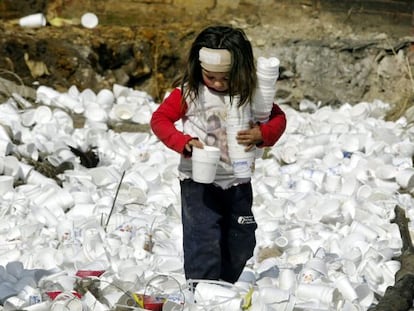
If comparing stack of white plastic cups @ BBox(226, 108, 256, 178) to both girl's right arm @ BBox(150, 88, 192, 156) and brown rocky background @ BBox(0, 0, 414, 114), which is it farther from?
brown rocky background @ BBox(0, 0, 414, 114)

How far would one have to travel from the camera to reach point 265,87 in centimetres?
330

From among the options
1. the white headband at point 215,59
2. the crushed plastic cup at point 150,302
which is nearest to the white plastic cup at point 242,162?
the white headband at point 215,59

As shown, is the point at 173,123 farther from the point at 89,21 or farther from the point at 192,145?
the point at 89,21

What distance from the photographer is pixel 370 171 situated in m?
5.67

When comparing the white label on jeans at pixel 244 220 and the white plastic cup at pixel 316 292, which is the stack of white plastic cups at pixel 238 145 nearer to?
the white label on jeans at pixel 244 220

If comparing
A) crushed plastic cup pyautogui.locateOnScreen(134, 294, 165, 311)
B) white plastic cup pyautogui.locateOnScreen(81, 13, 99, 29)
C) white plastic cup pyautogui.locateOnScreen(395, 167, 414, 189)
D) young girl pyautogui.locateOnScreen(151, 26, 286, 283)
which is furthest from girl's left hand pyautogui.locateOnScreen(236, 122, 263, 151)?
white plastic cup pyautogui.locateOnScreen(81, 13, 99, 29)

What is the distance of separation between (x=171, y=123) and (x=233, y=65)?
1.03ft

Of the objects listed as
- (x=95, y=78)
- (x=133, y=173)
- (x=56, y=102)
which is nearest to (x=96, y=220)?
(x=133, y=173)

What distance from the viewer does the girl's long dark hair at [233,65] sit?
3.25m

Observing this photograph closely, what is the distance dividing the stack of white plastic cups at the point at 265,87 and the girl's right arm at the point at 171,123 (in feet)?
0.89

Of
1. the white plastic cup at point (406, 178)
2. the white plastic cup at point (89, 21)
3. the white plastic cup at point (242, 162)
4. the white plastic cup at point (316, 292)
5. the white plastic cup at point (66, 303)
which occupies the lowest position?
the white plastic cup at point (89, 21)

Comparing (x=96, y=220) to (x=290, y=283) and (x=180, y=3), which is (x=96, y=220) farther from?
(x=180, y=3)

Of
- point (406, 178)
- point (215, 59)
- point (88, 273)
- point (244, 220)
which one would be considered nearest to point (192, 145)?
point (215, 59)

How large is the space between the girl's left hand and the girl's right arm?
0.63ft
